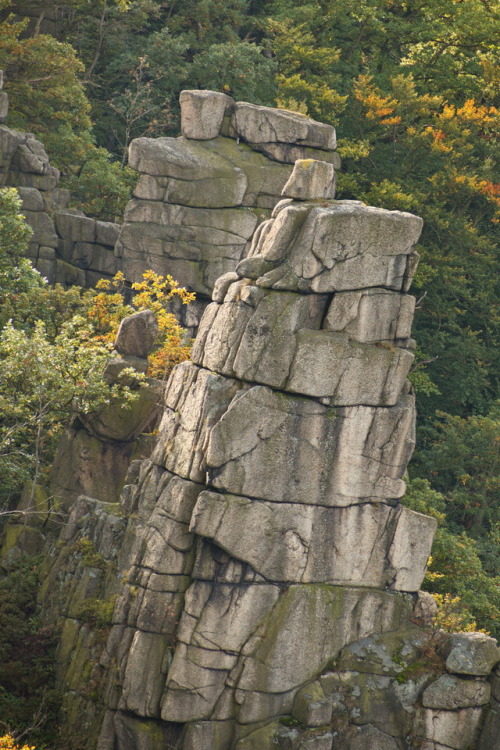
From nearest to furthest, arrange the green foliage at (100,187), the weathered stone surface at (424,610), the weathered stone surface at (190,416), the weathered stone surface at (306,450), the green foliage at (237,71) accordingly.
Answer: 1. the weathered stone surface at (306,450)
2. the weathered stone surface at (190,416)
3. the weathered stone surface at (424,610)
4. the green foliage at (100,187)
5. the green foliage at (237,71)

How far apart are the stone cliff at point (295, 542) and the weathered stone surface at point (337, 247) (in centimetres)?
5

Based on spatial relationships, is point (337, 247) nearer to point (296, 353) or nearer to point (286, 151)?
point (296, 353)

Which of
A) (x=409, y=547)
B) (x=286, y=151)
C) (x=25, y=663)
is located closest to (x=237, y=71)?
(x=286, y=151)

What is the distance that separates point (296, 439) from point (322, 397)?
4.49ft

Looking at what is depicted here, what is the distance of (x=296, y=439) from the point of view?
27.9 meters

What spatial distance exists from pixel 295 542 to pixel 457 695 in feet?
20.1

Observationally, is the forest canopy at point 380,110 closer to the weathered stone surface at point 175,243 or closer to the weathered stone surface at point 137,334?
the weathered stone surface at point 175,243

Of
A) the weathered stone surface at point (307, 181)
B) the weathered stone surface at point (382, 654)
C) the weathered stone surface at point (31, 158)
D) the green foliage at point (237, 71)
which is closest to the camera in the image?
the weathered stone surface at point (382, 654)

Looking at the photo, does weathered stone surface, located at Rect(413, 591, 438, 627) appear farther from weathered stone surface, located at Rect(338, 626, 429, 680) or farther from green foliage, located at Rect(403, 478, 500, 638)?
green foliage, located at Rect(403, 478, 500, 638)

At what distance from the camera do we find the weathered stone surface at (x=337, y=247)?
27719mm

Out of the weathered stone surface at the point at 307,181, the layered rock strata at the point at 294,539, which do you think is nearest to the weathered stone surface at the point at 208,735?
the layered rock strata at the point at 294,539

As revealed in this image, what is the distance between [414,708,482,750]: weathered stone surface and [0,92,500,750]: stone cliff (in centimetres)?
4

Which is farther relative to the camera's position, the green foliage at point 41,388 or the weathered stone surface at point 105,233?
the weathered stone surface at point 105,233

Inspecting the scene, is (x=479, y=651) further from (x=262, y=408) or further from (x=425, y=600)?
(x=262, y=408)
